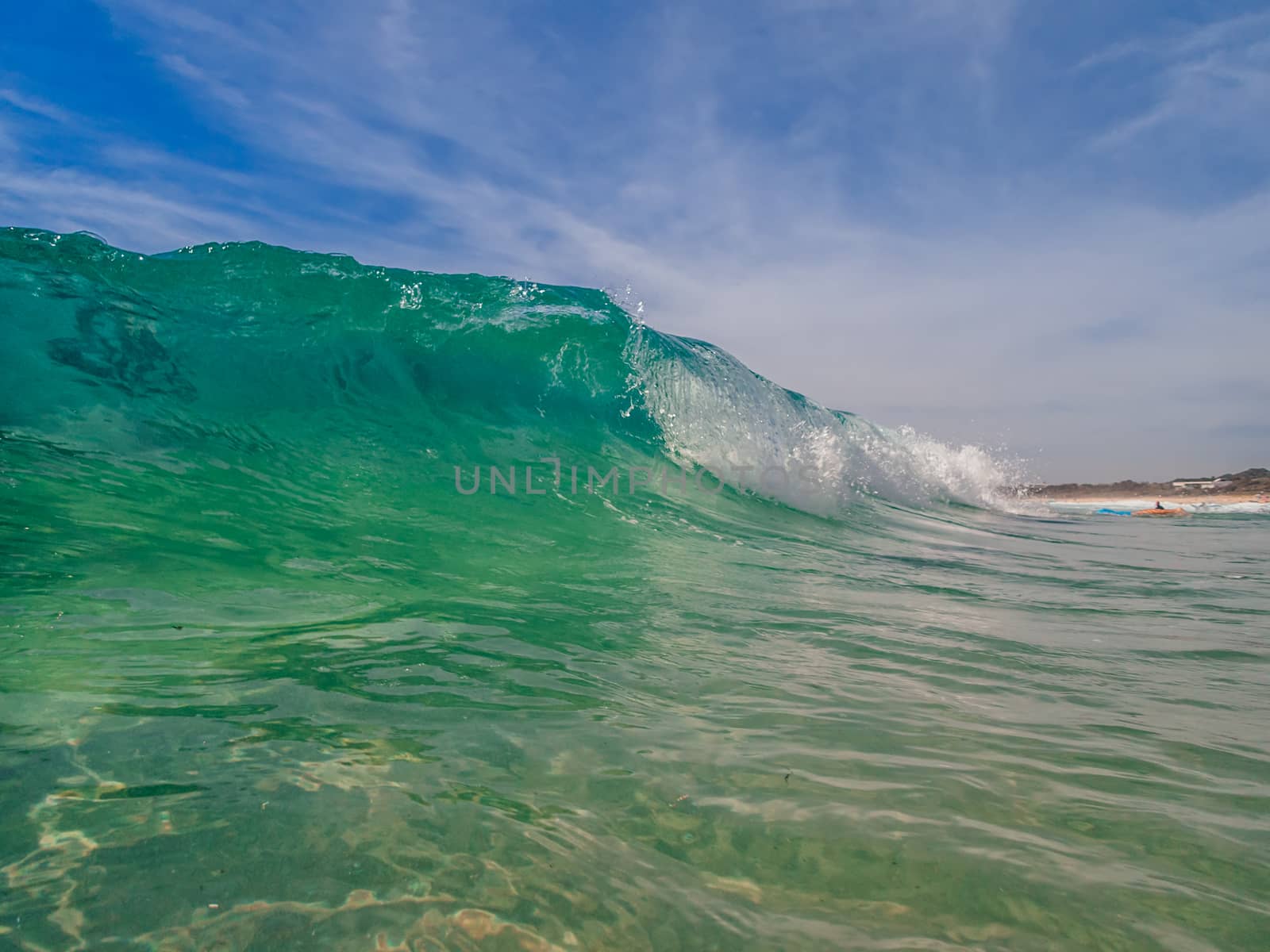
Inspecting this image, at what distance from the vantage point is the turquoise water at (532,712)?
131 cm

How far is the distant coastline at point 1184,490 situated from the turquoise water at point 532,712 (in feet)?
107

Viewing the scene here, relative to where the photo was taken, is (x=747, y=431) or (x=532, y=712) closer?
(x=532, y=712)

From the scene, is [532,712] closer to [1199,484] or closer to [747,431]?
[747,431]

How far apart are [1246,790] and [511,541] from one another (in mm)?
4375

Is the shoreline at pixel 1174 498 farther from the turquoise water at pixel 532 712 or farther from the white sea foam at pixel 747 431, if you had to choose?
the turquoise water at pixel 532 712

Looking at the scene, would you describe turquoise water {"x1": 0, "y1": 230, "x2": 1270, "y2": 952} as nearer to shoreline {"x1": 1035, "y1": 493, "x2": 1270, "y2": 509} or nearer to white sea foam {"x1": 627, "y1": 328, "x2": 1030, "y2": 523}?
white sea foam {"x1": 627, "y1": 328, "x2": 1030, "y2": 523}

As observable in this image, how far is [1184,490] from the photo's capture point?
36.9 m

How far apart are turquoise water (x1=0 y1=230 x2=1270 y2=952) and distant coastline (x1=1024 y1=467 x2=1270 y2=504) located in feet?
107

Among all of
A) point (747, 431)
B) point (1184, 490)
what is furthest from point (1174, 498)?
point (747, 431)

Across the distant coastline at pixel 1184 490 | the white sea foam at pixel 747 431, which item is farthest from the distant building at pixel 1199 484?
the white sea foam at pixel 747 431

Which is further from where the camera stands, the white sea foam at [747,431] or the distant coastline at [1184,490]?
the distant coastline at [1184,490]

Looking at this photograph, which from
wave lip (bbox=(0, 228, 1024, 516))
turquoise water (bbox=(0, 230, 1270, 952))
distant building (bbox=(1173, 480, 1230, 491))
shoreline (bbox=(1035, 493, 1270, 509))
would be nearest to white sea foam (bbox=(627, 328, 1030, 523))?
wave lip (bbox=(0, 228, 1024, 516))

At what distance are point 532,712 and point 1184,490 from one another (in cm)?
4478

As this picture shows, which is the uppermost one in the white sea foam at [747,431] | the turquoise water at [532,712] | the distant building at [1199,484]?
the distant building at [1199,484]
